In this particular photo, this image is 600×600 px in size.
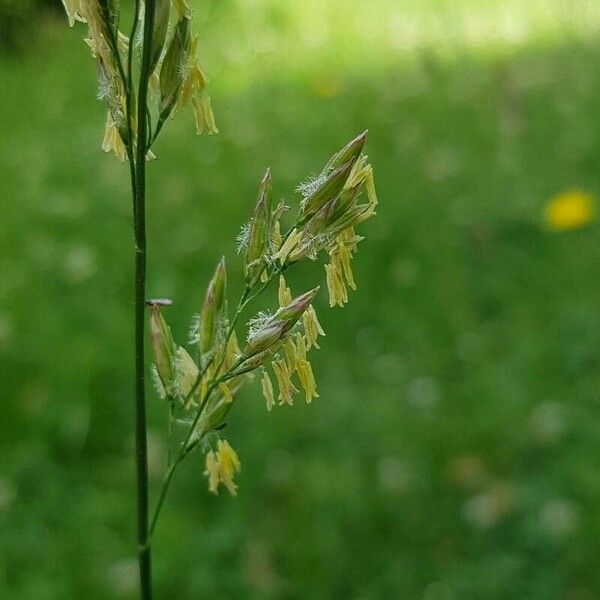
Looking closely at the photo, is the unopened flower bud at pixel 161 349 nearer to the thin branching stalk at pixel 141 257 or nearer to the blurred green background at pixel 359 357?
the thin branching stalk at pixel 141 257

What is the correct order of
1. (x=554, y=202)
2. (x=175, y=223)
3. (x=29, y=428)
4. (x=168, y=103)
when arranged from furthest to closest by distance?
1. (x=175, y=223)
2. (x=554, y=202)
3. (x=29, y=428)
4. (x=168, y=103)

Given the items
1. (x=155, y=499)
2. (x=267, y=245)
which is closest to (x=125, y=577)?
(x=155, y=499)

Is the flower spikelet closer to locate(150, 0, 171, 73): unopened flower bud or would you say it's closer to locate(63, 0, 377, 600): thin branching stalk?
locate(63, 0, 377, 600): thin branching stalk

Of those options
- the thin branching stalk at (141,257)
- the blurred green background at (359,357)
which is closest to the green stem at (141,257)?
the thin branching stalk at (141,257)

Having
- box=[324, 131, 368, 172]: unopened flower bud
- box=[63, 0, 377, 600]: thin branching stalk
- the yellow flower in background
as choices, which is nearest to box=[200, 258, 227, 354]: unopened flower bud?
box=[63, 0, 377, 600]: thin branching stalk

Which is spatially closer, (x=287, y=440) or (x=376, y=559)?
(x=376, y=559)

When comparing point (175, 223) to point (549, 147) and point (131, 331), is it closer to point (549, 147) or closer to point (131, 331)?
point (131, 331)

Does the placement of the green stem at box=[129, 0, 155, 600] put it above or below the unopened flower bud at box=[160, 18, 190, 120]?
below
